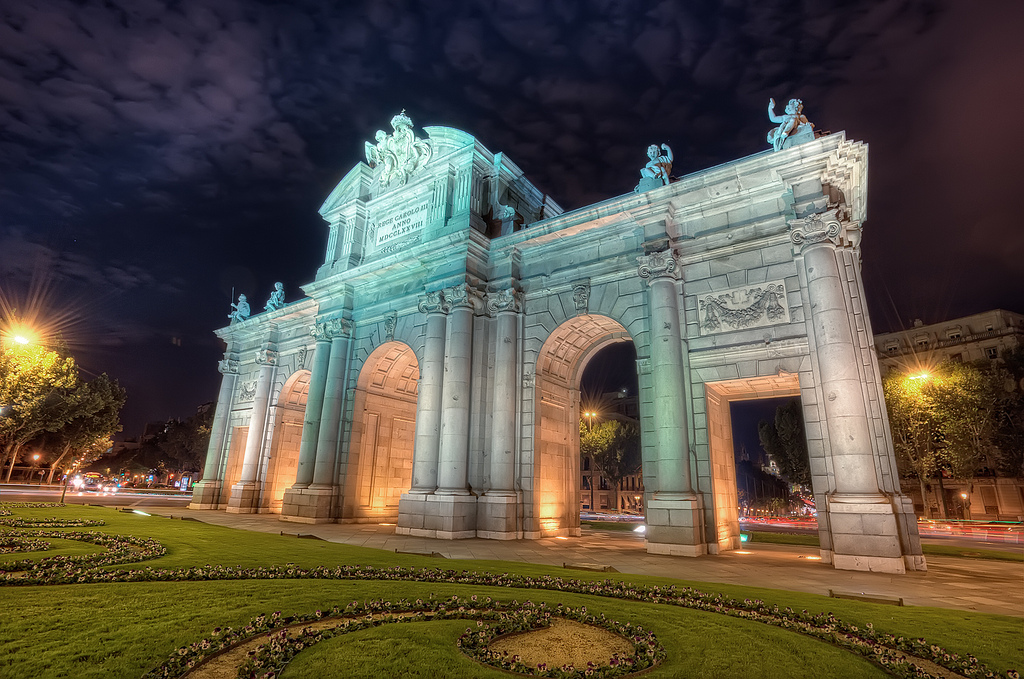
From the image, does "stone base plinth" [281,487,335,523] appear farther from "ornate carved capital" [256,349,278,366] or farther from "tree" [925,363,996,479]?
"tree" [925,363,996,479]

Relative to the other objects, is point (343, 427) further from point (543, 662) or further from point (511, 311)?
point (543, 662)

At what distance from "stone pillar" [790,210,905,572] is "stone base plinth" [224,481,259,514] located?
29.0 metres

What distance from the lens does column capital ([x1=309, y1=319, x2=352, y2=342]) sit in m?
26.7

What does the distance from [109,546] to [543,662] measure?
44.0 ft

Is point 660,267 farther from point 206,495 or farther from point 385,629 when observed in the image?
point 206,495

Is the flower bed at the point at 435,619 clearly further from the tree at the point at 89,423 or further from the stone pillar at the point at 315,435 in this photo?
the tree at the point at 89,423

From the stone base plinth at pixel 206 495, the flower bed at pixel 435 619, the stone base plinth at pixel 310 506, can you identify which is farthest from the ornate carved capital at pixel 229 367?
the flower bed at pixel 435 619

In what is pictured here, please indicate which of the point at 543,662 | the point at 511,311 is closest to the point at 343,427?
the point at 511,311

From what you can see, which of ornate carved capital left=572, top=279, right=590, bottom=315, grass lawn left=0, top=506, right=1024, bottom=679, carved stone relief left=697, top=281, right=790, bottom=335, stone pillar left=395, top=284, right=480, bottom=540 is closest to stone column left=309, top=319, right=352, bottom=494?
stone pillar left=395, top=284, right=480, bottom=540

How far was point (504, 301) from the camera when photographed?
22.3m

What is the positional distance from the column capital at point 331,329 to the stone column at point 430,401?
5.80 m

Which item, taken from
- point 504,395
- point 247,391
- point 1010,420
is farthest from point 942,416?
point 247,391

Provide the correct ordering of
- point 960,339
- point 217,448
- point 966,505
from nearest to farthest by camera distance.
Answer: point 217,448
point 966,505
point 960,339

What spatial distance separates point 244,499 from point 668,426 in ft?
82.9
